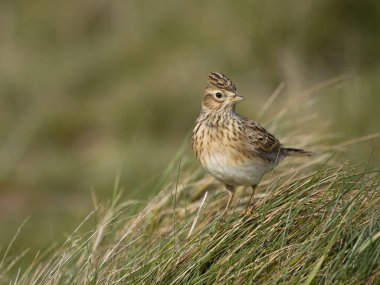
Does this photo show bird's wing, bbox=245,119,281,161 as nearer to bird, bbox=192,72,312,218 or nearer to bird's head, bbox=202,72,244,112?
bird, bbox=192,72,312,218

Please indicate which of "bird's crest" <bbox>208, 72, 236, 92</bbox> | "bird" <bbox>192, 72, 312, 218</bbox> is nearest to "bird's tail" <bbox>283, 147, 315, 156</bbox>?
→ "bird" <bbox>192, 72, 312, 218</bbox>

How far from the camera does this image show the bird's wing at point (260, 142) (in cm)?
681

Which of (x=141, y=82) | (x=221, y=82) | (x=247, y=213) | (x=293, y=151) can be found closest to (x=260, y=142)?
(x=293, y=151)

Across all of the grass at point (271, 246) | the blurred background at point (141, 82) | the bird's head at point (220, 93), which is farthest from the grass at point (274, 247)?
the blurred background at point (141, 82)

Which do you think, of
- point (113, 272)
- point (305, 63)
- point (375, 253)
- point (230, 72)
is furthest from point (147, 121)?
point (375, 253)

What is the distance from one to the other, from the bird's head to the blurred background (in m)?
3.77

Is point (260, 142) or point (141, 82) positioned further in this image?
point (141, 82)

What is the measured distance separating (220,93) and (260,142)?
17.8 inches

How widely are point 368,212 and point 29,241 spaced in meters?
7.42

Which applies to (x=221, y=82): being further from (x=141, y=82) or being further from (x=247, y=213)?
(x=141, y=82)

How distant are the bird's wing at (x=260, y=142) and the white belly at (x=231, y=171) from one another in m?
0.13

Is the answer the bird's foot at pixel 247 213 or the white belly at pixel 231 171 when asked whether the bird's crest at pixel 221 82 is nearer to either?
the white belly at pixel 231 171

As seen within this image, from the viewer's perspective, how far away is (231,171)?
6551 mm

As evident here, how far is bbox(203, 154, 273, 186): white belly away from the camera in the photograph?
6.51 meters
